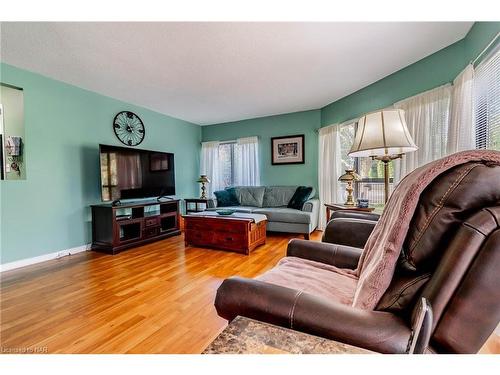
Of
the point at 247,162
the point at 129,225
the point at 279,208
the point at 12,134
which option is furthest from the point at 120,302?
the point at 247,162

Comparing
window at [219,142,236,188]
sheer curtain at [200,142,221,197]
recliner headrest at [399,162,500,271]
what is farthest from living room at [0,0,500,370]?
sheer curtain at [200,142,221,197]

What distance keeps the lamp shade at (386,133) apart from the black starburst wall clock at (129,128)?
3.67m

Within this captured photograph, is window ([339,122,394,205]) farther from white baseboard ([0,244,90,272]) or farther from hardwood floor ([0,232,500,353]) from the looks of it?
white baseboard ([0,244,90,272])

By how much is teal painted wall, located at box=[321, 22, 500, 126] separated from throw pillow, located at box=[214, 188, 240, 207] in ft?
8.19

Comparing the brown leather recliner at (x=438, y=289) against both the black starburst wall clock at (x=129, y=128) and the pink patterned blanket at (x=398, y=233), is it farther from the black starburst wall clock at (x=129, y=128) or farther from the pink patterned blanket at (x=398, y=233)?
the black starburst wall clock at (x=129, y=128)

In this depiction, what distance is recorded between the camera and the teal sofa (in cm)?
381

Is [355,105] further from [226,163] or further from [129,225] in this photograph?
[129,225]

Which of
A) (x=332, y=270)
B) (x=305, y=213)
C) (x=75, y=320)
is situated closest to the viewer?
(x=332, y=270)

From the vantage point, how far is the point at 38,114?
291cm

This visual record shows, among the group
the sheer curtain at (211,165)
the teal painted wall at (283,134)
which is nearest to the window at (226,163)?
the sheer curtain at (211,165)

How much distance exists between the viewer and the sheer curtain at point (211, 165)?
5.55m
